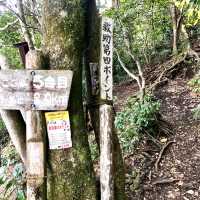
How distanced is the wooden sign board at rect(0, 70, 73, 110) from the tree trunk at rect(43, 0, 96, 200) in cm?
25

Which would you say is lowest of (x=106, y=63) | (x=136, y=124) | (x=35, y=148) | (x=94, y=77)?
(x=136, y=124)

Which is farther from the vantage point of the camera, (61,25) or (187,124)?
(187,124)

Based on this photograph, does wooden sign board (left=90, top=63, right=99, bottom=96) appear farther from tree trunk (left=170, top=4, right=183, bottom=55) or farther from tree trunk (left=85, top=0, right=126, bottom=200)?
tree trunk (left=170, top=4, right=183, bottom=55)

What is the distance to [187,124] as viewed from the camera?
7160mm

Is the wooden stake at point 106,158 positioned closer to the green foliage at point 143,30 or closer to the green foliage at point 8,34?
the green foliage at point 143,30

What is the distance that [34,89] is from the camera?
3004mm

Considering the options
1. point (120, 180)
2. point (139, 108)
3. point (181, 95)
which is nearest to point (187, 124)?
point (139, 108)

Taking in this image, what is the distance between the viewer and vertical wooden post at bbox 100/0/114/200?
3.26 metres

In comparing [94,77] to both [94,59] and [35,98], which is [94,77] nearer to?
[94,59]

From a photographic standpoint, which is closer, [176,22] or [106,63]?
[106,63]

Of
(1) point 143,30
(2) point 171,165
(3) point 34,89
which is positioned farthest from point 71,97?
(1) point 143,30

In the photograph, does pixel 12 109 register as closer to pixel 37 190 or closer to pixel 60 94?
pixel 60 94

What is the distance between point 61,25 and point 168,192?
9.02ft

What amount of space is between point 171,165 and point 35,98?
3.14 meters
